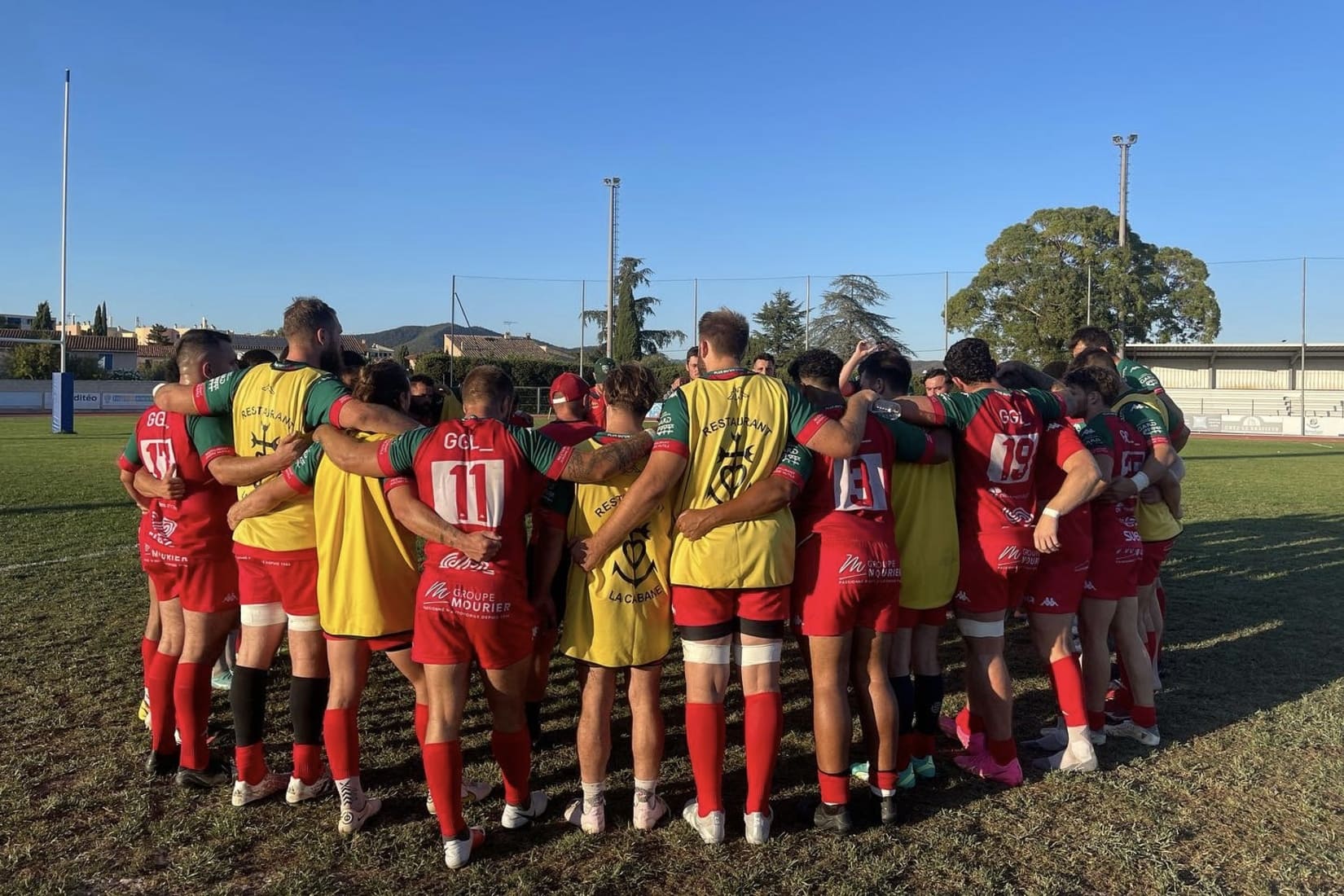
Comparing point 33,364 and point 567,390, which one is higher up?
point 33,364

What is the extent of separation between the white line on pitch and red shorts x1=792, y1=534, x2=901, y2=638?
8.14 meters

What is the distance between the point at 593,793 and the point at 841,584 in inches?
52.9

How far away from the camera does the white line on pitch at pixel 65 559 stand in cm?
816

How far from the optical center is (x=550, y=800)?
12.6 ft

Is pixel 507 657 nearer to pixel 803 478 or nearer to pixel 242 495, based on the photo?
pixel 803 478

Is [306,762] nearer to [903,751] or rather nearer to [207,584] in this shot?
[207,584]

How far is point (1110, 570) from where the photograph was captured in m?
4.41

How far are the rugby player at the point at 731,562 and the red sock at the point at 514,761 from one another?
2.28ft

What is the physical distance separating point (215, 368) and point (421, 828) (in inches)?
97.0

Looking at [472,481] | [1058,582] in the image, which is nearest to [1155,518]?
[1058,582]

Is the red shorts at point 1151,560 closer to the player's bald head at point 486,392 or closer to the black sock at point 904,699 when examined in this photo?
the black sock at point 904,699

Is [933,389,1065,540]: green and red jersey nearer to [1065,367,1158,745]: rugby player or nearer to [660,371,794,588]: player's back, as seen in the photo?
[1065,367,1158,745]: rugby player

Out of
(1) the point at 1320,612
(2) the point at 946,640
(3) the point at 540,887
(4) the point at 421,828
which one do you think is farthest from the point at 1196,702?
(4) the point at 421,828

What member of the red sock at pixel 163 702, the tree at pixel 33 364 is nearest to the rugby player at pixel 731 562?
the red sock at pixel 163 702
